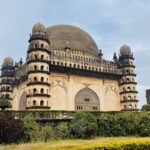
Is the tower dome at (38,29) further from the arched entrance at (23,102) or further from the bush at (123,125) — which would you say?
the bush at (123,125)

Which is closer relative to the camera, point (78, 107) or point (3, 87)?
point (78, 107)

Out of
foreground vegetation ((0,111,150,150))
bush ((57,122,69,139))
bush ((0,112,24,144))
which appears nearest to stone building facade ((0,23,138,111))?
bush ((57,122,69,139))

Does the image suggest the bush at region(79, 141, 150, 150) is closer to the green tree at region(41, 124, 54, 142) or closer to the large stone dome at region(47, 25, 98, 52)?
the green tree at region(41, 124, 54, 142)

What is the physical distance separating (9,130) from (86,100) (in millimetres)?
20485

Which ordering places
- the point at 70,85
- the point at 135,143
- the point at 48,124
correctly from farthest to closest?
the point at 70,85, the point at 48,124, the point at 135,143

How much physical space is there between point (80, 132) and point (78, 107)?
14.9 m

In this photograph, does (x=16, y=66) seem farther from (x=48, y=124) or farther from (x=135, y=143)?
(x=135, y=143)

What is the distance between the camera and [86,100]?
3653 cm

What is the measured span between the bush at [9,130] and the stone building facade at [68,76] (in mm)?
12560

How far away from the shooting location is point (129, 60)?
40.8 metres

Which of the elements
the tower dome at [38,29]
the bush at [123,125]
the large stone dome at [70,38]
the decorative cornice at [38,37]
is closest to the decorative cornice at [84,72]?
the decorative cornice at [38,37]

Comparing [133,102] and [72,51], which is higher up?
[72,51]

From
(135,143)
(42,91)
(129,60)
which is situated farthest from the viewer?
(129,60)

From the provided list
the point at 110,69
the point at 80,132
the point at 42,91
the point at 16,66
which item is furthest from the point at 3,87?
the point at 80,132
